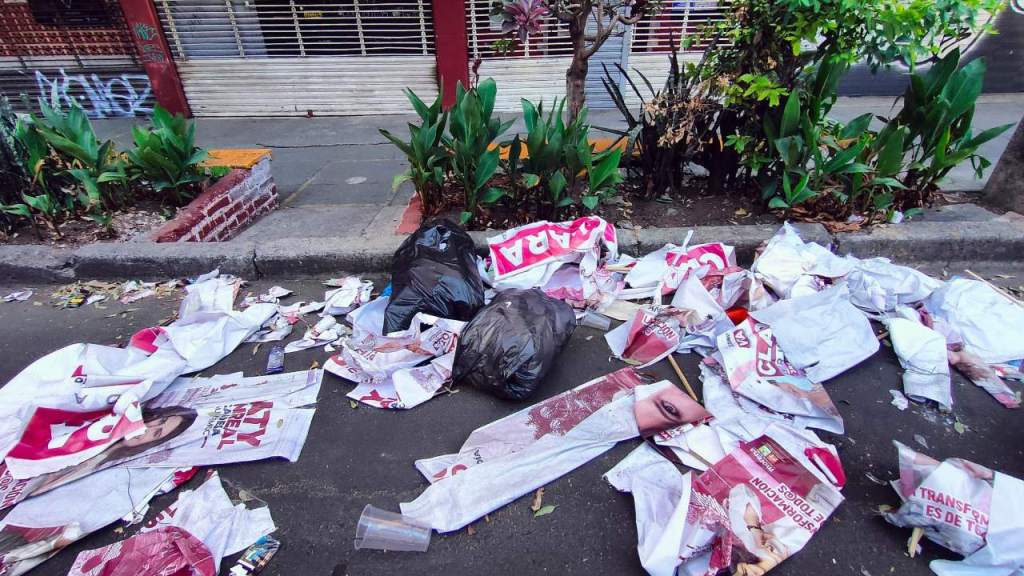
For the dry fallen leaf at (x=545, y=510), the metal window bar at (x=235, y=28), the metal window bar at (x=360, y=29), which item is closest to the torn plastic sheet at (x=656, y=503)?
the dry fallen leaf at (x=545, y=510)

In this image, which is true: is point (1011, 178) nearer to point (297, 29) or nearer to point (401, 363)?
point (401, 363)

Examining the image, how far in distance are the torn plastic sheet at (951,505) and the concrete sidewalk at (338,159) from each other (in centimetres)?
281

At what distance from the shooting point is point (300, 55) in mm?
6680

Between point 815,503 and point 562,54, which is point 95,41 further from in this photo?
point 815,503

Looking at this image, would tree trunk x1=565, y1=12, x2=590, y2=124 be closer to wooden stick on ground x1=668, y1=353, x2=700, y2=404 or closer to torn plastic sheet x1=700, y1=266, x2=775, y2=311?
torn plastic sheet x1=700, y1=266, x2=775, y2=311

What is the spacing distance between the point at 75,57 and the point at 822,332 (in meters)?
9.42

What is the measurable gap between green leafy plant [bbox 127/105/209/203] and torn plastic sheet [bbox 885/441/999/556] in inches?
165

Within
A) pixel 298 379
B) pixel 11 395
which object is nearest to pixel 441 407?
pixel 298 379

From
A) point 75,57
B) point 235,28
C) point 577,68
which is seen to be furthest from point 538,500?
point 75,57

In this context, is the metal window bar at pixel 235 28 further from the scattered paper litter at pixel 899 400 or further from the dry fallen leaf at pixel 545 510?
the scattered paper litter at pixel 899 400

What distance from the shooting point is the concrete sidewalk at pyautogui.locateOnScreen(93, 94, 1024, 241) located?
3502 millimetres

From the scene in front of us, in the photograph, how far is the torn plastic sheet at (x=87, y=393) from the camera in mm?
Result: 1684

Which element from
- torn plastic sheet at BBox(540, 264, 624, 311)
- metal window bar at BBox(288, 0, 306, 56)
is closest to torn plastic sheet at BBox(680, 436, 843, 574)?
torn plastic sheet at BBox(540, 264, 624, 311)

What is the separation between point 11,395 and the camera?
183cm
